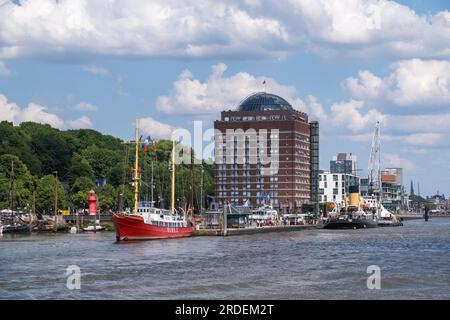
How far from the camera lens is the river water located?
2267 inches

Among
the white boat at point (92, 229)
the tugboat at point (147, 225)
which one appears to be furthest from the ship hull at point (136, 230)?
the white boat at point (92, 229)

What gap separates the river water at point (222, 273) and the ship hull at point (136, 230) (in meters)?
19.6

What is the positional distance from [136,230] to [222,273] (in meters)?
59.9

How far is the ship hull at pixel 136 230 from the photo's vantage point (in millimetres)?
128250

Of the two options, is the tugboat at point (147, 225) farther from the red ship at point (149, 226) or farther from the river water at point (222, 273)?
the river water at point (222, 273)

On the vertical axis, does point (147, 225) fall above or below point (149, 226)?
above

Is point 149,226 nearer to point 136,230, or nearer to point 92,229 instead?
point 136,230

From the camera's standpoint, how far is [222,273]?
235ft

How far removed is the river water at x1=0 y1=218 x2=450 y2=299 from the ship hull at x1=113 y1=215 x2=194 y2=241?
19.6 m

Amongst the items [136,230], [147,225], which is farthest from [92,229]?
[136,230]

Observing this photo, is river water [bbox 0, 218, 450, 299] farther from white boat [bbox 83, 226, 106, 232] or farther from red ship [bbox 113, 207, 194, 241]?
white boat [bbox 83, 226, 106, 232]

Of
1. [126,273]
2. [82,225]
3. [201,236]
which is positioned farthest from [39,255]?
[82,225]
